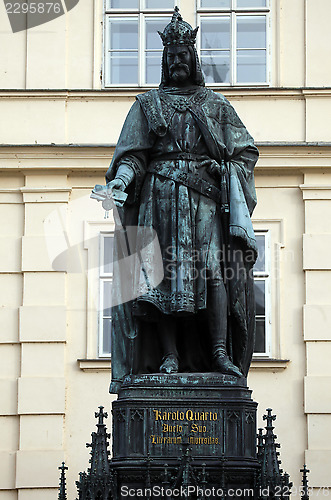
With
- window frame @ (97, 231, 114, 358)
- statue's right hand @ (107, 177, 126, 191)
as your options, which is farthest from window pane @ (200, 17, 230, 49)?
statue's right hand @ (107, 177, 126, 191)

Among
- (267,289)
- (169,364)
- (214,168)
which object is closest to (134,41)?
(267,289)

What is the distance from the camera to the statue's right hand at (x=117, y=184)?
11328 mm

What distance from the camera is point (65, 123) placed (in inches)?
852

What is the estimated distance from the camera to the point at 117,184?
37.3ft

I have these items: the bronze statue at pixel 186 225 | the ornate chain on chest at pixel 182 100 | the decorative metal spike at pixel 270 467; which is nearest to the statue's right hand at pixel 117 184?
the bronze statue at pixel 186 225

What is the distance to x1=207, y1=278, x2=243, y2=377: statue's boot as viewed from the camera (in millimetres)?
11266

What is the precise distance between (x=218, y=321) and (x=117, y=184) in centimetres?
119

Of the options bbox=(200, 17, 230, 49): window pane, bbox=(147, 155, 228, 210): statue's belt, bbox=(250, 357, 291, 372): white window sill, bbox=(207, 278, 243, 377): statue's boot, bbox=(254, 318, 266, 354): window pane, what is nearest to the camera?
bbox=(207, 278, 243, 377): statue's boot

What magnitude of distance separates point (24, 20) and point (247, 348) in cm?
1136

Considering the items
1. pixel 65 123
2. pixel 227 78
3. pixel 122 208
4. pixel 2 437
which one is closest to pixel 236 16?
pixel 227 78

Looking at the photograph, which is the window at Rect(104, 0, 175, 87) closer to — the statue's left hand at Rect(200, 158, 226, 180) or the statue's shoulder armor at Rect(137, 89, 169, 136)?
the statue's shoulder armor at Rect(137, 89, 169, 136)

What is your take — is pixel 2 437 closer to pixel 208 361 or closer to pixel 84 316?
pixel 84 316

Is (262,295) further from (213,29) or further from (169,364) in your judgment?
(169,364)

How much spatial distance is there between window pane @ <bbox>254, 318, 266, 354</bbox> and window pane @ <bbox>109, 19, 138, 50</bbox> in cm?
410
